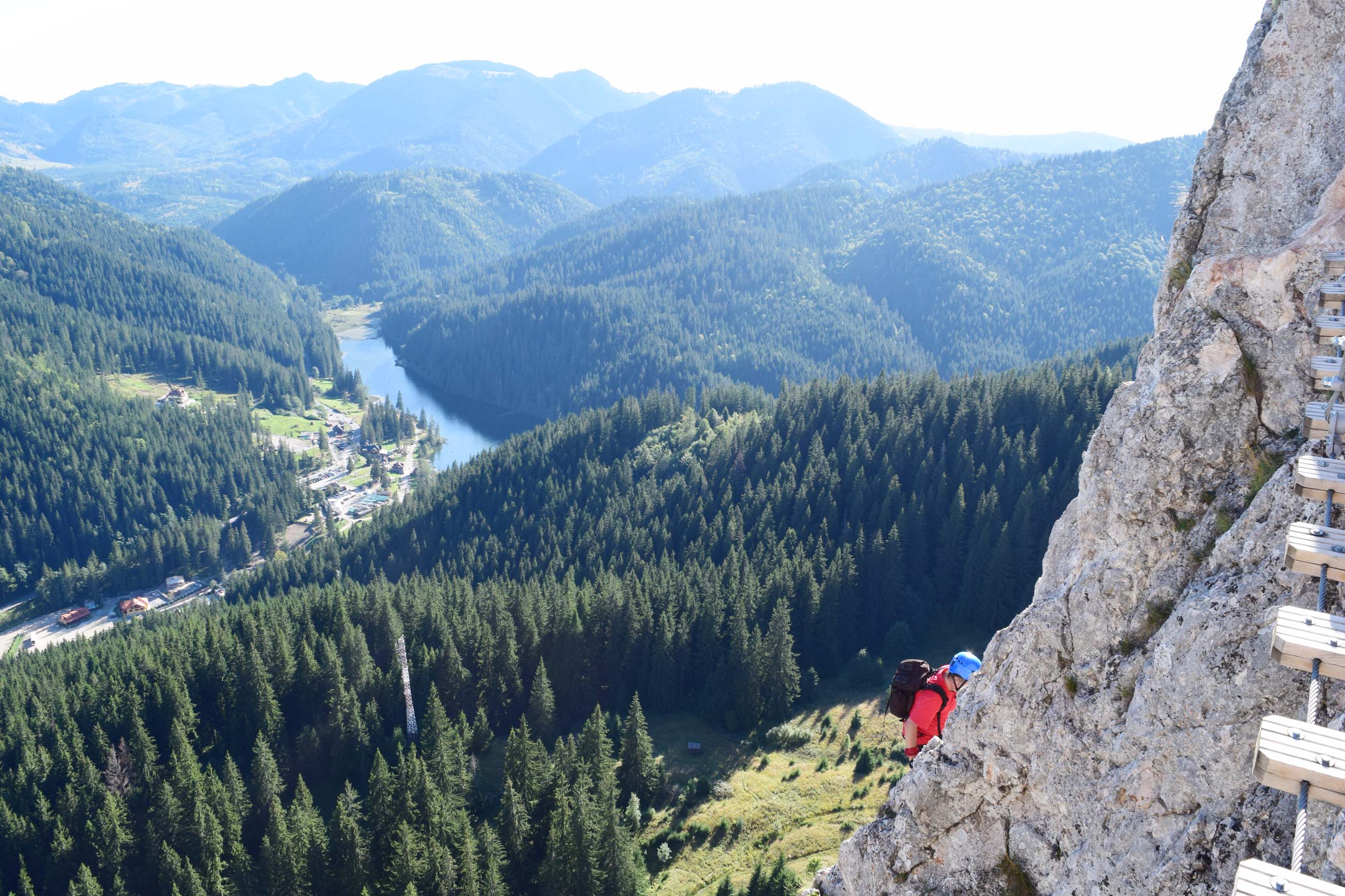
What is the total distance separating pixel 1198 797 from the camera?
1161 cm

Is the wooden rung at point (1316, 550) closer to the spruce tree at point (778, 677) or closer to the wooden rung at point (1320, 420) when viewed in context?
the wooden rung at point (1320, 420)

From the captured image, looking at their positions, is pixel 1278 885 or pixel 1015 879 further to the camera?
pixel 1015 879

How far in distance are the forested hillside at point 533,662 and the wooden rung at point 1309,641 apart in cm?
4470

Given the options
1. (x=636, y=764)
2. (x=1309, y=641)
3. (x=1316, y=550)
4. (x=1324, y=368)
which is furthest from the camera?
(x=636, y=764)

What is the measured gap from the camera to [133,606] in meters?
165

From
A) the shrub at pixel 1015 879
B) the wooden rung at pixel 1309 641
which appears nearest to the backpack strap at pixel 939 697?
the shrub at pixel 1015 879

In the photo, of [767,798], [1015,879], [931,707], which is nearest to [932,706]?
[931,707]

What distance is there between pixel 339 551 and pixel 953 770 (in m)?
155

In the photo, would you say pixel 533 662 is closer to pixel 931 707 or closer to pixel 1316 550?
pixel 931 707

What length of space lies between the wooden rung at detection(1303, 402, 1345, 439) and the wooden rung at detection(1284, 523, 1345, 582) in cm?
219

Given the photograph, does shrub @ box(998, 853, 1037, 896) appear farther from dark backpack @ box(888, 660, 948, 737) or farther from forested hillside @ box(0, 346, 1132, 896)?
forested hillside @ box(0, 346, 1132, 896)

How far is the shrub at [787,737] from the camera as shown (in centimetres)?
7388

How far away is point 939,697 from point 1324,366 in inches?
399

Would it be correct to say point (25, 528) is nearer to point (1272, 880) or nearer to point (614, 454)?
point (614, 454)
